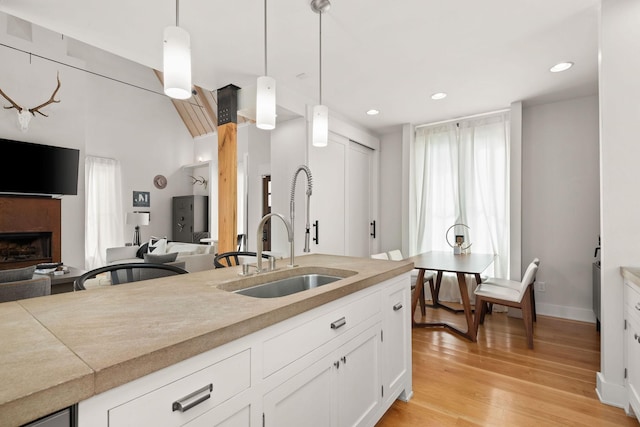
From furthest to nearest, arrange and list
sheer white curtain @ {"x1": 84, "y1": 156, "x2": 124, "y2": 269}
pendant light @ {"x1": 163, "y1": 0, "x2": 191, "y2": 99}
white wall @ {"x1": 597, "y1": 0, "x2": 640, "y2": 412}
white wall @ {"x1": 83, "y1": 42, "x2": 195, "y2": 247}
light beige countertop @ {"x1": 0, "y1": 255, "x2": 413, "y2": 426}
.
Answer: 1. white wall @ {"x1": 83, "y1": 42, "x2": 195, "y2": 247}
2. sheer white curtain @ {"x1": 84, "y1": 156, "x2": 124, "y2": 269}
3. white wall @ {"x1": 597, "y1": 0, "x2": 640, "y2": 412}
4. pendant light @ {"x1": 163, "y1": 0, "x2": 191, "y2": 99}
5. light beige countertop @ {"x1": 0, "y1": 255, "x2": 413, "y2": 426}

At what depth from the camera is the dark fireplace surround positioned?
14.7ft

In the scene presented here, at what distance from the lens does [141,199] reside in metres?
7.73

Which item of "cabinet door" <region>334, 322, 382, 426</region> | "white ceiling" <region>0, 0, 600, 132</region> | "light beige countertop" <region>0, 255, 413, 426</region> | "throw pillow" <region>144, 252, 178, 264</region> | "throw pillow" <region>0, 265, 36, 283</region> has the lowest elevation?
"cabinet door" <region>334, 322, 382, 426</region>

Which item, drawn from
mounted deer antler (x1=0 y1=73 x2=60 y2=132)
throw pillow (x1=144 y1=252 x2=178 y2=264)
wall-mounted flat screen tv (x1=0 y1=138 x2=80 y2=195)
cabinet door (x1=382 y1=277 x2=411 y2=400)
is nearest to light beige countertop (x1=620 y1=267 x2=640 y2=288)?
cabinet door (x1=382 y1=277 x2=411 y2=400)

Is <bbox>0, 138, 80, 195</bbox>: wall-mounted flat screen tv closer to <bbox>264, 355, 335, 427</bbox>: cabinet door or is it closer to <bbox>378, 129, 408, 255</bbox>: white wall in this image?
<bbox>378, 129, 408, 255</bbox>: white wall

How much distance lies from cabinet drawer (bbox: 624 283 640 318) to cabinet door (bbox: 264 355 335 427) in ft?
5.72

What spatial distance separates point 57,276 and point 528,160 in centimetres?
558

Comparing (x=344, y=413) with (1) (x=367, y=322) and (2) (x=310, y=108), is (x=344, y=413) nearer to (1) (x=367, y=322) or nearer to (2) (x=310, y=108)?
(1) (x=367, y=322)

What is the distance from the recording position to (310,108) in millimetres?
3586

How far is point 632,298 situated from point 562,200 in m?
2.31

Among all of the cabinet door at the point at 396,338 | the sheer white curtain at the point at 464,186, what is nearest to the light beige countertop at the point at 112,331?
the cabinet door at the point at 396,338

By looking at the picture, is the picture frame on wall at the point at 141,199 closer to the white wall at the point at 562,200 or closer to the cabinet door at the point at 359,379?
the cabinet door at the point at 359,379

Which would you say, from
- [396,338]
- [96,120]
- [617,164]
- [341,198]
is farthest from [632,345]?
[96,120]

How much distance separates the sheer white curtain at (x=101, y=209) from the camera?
6.62m
